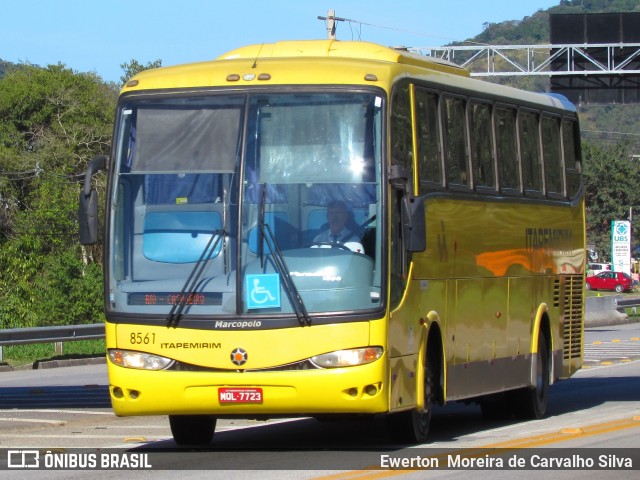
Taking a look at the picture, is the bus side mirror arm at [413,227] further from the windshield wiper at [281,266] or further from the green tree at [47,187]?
the green tree at [47,187]

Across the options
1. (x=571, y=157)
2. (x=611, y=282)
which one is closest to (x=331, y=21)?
(x=571, y=157)

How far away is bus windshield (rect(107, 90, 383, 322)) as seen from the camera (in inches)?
444

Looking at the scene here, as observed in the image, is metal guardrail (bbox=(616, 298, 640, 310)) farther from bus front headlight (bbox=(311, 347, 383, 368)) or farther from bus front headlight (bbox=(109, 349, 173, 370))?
bus front headlight (bbox=(109, 349, 173, 370))

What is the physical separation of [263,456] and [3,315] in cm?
3443

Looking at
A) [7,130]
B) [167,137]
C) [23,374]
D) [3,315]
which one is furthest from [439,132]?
[7,130]

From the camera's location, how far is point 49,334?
28172mm

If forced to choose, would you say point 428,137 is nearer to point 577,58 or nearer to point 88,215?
point 88,215

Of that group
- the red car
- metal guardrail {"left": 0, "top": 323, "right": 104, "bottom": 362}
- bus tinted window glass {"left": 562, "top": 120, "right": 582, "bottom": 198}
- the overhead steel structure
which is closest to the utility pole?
the overhead steel structure

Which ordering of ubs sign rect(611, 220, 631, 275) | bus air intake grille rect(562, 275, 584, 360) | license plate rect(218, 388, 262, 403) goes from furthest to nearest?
ubs sign rect(611, 220, 631, 275)
bus air intake grille rect(562, 275, 584, 360)
license plate rect(218, 388, 262, 403)

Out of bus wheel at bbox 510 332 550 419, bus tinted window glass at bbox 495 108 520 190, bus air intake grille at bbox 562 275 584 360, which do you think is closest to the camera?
bus tinted window glass at bbox 495 108 520 190

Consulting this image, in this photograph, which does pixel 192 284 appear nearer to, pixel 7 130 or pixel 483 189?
pixel 483 189

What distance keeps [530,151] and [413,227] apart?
15.0 feet

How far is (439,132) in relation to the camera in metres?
13.2

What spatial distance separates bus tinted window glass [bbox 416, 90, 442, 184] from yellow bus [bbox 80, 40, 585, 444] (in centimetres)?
3
